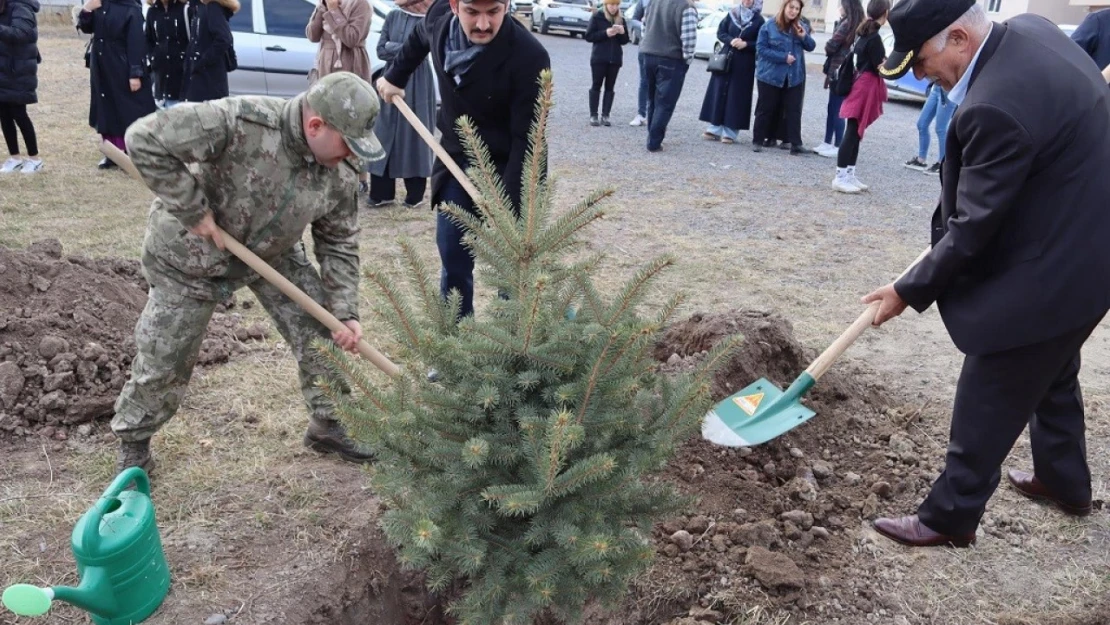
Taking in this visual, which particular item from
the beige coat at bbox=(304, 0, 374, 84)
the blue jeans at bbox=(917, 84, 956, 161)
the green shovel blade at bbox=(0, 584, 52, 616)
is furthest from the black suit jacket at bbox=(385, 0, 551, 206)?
the blue jeans at bbox=(917, 84, 956, 161)

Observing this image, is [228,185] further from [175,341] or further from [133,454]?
[133,454]

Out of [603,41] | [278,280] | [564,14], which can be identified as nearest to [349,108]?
[278,280]

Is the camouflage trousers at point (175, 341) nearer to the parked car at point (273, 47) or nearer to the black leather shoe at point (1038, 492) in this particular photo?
the black leather shoe at point (1038, 492)

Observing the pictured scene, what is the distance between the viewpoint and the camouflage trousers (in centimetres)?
296

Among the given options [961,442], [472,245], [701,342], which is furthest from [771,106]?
[472,245]

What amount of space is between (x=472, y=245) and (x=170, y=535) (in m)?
1.60

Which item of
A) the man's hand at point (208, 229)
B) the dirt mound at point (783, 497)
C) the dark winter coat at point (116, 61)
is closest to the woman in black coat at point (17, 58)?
the dark winter coat at point (116, 61)

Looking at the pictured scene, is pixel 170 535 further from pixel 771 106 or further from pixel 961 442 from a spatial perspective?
pixel 771 106

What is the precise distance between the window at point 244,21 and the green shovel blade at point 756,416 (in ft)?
25.6

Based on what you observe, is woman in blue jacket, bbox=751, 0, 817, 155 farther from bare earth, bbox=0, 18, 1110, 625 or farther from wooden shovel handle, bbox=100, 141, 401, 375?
wooden shovel handle, bbox=100, 141, 401, 375

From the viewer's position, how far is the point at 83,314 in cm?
413

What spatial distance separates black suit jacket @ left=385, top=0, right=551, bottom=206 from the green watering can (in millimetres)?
1892

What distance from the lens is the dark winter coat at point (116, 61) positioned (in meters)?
7.17

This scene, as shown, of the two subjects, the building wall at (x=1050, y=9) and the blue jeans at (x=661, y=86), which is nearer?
the blue jeans at (x=661, y=86)
